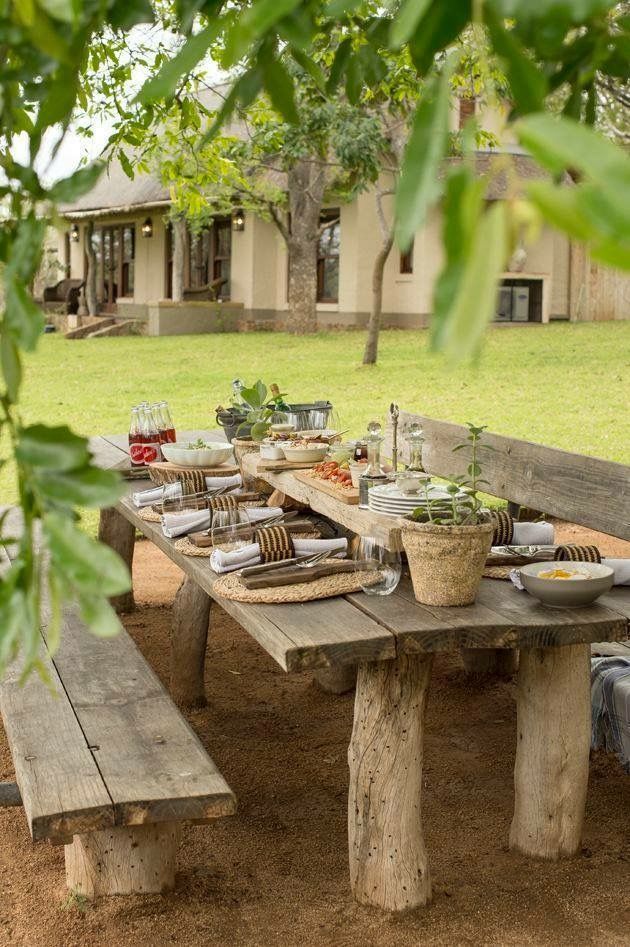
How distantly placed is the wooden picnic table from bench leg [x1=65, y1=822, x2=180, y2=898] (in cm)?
52

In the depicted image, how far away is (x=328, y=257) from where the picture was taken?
2297cm

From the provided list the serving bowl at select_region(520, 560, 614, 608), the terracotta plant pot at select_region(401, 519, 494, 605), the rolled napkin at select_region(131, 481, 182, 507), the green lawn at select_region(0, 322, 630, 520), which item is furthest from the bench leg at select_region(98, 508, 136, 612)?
the green lawn at select_region(0, 322, 630, 520)

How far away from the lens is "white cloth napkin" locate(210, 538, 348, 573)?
11.8 feet

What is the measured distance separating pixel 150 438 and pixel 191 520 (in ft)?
3.95

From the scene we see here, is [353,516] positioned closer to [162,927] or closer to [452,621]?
[452,621]

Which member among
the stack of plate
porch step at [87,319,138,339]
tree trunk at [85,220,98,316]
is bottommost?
the stack of plate

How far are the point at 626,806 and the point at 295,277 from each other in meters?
18.2

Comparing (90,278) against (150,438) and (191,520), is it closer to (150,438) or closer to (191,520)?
(150,438)

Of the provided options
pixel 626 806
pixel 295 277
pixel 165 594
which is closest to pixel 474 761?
pixel 626 806

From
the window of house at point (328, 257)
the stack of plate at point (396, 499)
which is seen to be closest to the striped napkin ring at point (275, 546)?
the stack of plate at point (396, 499)

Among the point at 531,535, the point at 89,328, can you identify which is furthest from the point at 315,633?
the point at 89,328

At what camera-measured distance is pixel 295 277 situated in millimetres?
21469

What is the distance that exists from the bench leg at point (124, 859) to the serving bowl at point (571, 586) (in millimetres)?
1180

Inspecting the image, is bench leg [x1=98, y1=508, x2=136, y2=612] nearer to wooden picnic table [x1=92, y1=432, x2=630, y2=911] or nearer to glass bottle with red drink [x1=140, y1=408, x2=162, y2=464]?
glass bottle with red drink [x1=140, y1=408, x2=162, y2=464]
